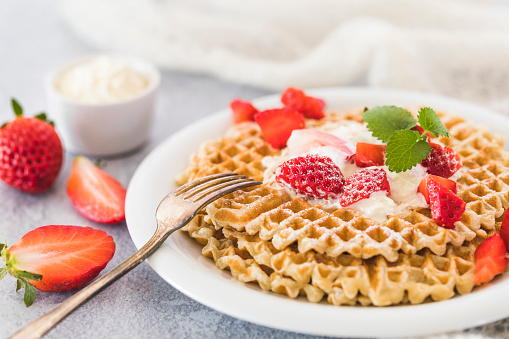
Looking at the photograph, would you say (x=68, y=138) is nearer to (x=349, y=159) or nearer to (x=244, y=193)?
(x=244, y=193)

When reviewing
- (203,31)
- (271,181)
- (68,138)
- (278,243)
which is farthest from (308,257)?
(203,31)

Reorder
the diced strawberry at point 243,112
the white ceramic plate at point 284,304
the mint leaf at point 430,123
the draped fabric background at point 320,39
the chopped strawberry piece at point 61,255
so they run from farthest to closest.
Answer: the draped fabric background at point 320,39 → the diced strawberry at point 243,112 → the mint leaf at point 430,123 → the chopped strawberry piece at point 61,255 → the white ceramic plate at point 284,304

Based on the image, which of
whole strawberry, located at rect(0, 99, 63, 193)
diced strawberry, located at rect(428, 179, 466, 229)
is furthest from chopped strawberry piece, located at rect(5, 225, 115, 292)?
diced strawberry, located at rect(428, 179, 466, 229)

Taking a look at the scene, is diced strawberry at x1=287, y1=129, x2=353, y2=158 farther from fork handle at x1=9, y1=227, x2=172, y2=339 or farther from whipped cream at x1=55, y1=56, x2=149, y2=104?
whipped cream at x1=55, y1=56, x2=149, y2=104

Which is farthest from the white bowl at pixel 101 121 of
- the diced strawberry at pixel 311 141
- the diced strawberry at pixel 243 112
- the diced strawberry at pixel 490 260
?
the diced strawberry at pixel 490 260

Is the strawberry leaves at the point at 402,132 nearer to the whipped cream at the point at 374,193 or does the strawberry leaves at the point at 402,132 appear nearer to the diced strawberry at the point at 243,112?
the whipped cream at the point at 374,193

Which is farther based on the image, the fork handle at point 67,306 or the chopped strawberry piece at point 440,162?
the chopped strawberry piece at point 440,162

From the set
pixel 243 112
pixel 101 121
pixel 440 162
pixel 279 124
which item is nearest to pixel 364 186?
pixel 440 162
